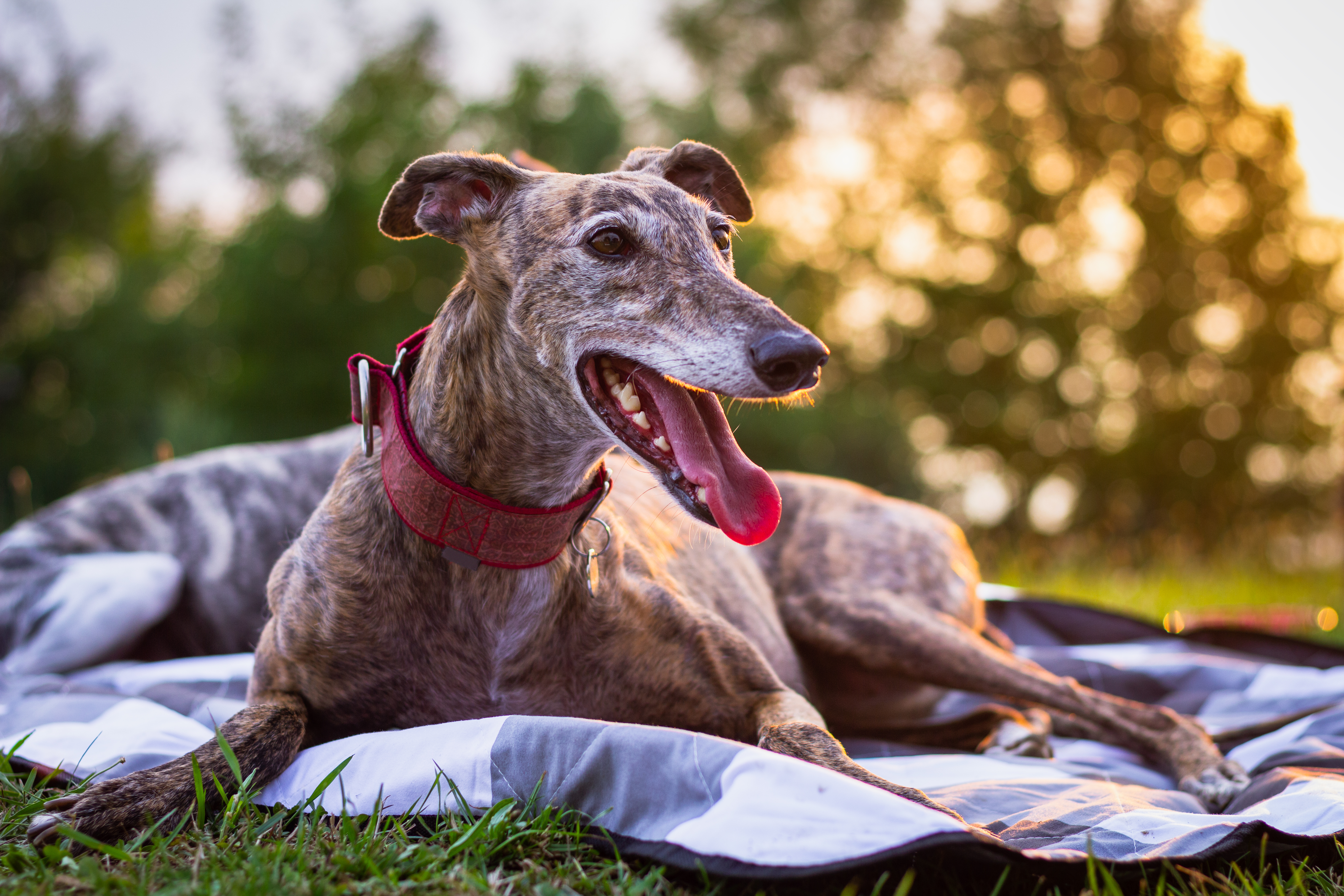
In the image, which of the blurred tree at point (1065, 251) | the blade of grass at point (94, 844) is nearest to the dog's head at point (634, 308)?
the blade of grass at point (94, 844)

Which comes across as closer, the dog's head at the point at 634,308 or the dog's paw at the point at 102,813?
the dog's paw at the point at 102,813

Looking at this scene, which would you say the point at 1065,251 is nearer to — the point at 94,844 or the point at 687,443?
the point at 687,443

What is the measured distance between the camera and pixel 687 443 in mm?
2080

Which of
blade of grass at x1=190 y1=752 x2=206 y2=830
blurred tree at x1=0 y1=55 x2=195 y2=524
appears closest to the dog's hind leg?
blade of grass at x1=190 y1=752 x2=206 y2=830

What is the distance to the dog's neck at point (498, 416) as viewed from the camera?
217 cm

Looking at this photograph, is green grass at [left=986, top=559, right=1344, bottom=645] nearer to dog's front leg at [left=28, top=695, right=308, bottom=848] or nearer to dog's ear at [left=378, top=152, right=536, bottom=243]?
dog's ear at [left=378, top=152, right=536, bottom=243]

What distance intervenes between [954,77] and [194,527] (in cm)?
1834

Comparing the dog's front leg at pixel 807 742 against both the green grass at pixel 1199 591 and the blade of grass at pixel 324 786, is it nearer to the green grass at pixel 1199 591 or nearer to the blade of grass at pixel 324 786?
the blade of grass at pixel 324 786

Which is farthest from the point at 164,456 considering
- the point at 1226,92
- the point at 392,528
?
the point at 1226,92

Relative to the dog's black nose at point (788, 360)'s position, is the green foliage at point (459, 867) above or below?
below

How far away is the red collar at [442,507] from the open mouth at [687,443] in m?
0.26

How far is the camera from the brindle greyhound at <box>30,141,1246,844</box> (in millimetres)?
2057

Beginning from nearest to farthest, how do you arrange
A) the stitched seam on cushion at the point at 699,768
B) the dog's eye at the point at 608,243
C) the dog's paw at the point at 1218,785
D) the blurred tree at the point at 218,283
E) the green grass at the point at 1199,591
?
the stitched seam on cushion at the point at 699,768 < the dog's eye at the point at 608,243 < the dog's paw at the point at 1218,785 < the green grass at the point at 1199,591 < the blurred tree at the point at 218,283

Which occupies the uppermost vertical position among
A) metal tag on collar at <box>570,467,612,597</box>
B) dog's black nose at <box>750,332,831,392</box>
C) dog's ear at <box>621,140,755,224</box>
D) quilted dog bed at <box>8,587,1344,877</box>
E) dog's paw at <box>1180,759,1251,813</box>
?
dog's ear at <box>621,140,755,224</box>
